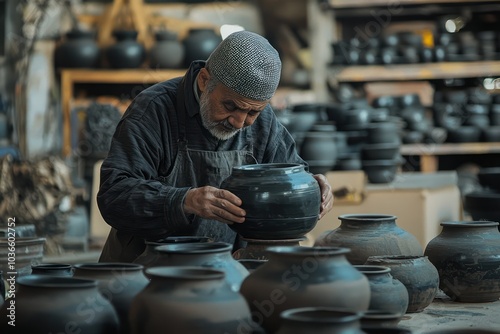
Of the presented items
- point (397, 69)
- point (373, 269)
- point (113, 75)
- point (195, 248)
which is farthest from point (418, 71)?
point (195, 248)

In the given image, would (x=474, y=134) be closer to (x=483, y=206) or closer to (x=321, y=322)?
(x=483, y=206)

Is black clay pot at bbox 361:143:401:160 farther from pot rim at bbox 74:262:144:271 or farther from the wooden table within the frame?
pot rim at bbox 74:262:144:271

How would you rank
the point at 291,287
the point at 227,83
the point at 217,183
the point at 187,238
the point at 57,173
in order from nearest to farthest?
1. the point at 291,287
2. the point at 187,238
3. the point at 227,83
4. the point at 217,183
5. the point at 57,173

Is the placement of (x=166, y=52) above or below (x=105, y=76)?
above

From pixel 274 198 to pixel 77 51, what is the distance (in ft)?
21.4

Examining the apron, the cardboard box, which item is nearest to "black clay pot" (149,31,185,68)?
the cardboard box

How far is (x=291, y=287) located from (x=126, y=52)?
718 cm

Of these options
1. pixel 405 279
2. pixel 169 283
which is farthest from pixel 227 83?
pixel 169 283

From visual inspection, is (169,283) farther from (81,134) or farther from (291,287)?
(81,134)

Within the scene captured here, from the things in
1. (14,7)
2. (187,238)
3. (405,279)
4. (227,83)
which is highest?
(14,7)

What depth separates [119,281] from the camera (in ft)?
8.45

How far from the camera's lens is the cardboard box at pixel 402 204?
18.5 ft

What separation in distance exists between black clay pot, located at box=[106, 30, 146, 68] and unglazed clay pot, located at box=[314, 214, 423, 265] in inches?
240

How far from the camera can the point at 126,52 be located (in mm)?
9258
